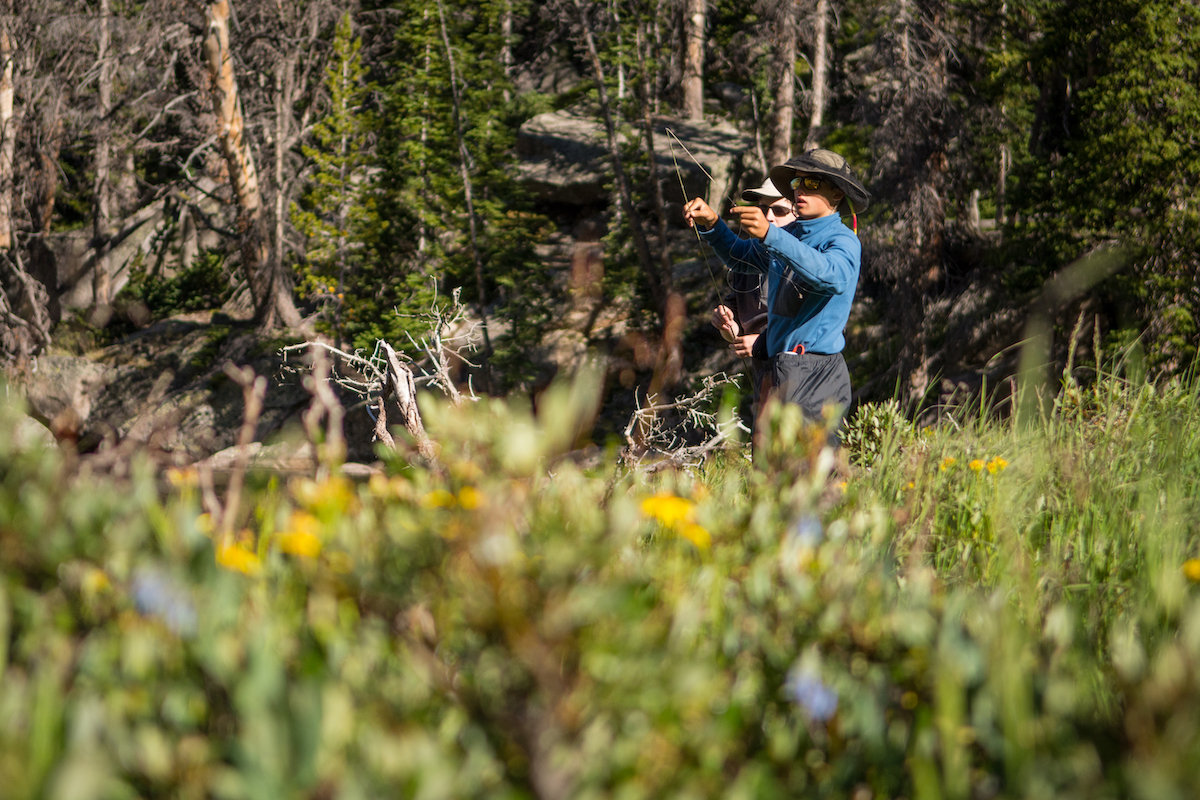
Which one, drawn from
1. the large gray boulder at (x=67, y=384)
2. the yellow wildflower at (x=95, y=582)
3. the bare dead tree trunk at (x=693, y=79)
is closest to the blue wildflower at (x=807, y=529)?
the yellow wildflower at (x=95, y=582)

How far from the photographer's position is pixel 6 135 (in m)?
17.9

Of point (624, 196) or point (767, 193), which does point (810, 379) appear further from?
point (624, 196)

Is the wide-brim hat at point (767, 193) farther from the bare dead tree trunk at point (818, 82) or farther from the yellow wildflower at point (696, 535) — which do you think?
the bare dead tree trunk at point (818, 82)

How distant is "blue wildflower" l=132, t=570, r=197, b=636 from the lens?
3.95 ft

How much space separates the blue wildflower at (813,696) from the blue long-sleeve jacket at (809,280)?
6.87 ft

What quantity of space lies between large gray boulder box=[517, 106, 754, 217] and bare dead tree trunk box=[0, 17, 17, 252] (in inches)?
405

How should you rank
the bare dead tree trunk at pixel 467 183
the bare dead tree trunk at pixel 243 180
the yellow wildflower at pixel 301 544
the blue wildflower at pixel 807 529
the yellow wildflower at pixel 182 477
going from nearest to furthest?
the yellow wildflower at pixel 301 544 → the blue wildflower at pixel 807 529 → the yellow wildflower at pixel 182 477 → the bare dead tree trunk at pixel 243 180 → the bare dead tree trunk at pixel 467 183

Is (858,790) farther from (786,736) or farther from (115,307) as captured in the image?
(115,307)

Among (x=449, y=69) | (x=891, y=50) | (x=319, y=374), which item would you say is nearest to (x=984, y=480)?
(x=319, y=374)

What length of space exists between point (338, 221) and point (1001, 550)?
1778 cm

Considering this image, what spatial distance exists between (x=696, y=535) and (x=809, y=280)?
194 cm

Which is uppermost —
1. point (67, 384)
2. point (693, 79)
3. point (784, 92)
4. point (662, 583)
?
point (662, 583)

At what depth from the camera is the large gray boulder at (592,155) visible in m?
19.0

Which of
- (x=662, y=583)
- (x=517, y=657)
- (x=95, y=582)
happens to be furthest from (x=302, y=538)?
(x=662, y=583)
